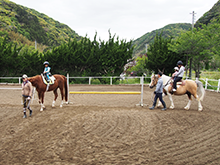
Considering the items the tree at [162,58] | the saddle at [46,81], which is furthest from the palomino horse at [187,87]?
the tree at [162,58]

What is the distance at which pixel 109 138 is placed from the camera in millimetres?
4391

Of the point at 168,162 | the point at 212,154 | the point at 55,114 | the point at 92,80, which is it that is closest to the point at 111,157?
the point at 168,162

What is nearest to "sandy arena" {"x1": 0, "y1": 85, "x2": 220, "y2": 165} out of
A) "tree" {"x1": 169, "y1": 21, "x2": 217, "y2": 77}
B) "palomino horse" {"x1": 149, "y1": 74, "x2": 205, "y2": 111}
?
"palomino horse" {"x1": 149, "y1": 74, "x2": 205, "y2": 111}

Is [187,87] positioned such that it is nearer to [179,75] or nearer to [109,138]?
[179,75]

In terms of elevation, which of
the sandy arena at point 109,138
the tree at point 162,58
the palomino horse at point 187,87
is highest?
the tree at point 162,58

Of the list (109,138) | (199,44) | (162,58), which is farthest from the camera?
(162,58)

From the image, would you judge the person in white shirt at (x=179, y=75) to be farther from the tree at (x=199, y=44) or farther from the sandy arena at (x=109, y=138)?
the tree at (x=199, y=44)

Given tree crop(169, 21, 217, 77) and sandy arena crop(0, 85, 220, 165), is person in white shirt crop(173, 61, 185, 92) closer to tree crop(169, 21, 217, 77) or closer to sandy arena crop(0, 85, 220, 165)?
sandy arena crop(0, 85, 220, 165)

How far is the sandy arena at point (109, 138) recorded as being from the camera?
3484mm

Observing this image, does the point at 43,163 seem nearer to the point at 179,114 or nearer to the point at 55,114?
the point at 55,114

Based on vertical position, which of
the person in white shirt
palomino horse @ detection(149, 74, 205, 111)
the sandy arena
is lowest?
the sandy arena

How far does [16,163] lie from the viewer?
3.37m

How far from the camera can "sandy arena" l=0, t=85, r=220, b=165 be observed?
348cm

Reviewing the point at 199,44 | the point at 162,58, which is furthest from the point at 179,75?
the point at 162,58
